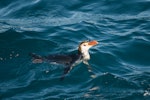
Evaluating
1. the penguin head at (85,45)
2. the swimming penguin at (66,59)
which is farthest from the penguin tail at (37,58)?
the penguin head at (85,45)

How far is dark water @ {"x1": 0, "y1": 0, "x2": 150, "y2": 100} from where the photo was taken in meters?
10.6

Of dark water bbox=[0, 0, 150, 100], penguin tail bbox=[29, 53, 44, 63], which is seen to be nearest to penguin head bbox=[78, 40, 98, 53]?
dark water bbox=[0, 0, 150, 100]

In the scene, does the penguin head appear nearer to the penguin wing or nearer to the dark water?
the dark water

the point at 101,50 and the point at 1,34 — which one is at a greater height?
the point at 1,34

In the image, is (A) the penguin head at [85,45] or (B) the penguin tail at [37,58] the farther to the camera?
(A) the penguin head at [85,45]

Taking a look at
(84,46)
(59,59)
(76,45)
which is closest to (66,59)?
(59,59)

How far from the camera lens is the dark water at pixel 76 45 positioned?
10.6 m

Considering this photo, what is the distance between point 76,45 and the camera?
1378 centimetres

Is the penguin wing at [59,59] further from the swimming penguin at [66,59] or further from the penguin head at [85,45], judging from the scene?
the penguin head at [85,45]

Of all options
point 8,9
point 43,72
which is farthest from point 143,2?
point 43,72

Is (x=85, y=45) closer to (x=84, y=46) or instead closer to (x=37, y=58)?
(x=84, y=46)

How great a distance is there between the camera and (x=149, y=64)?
12.5 metres

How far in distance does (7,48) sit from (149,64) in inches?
191

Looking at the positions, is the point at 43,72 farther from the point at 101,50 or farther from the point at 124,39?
the point at 124,39
